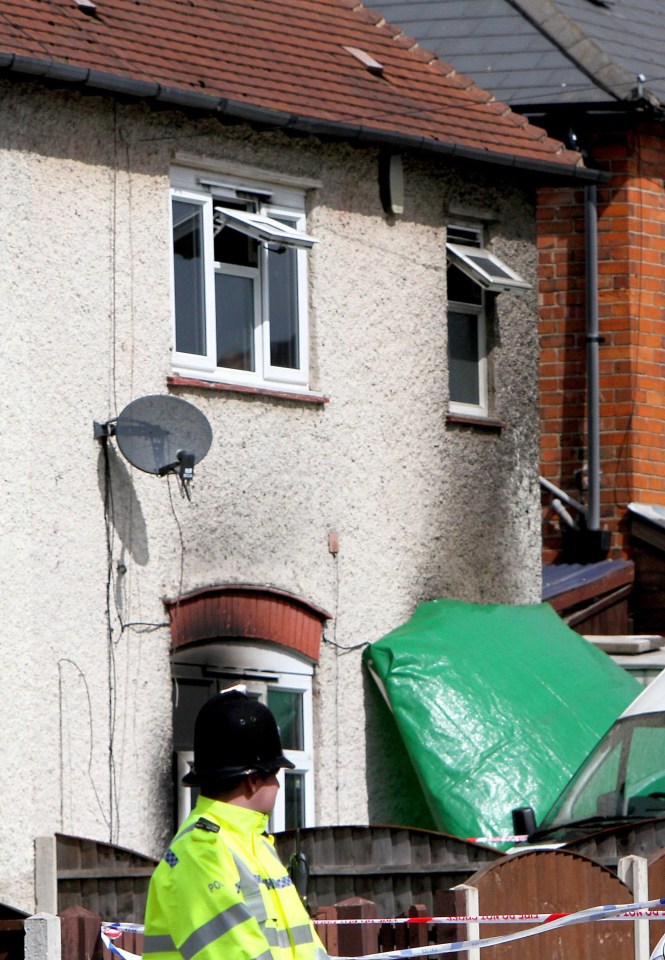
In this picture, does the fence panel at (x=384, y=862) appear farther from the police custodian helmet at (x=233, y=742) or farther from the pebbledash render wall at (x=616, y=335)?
the pebbledash render wall at (x=616, y=335)

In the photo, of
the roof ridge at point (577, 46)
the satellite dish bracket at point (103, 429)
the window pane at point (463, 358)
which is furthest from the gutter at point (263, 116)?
the roof ridge at point (577, 46)

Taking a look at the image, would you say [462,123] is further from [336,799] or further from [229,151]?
[336,799]

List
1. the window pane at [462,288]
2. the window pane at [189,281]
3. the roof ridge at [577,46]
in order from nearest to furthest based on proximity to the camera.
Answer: the window pane at [189,281]
the window pane at [462,288]
the roof ridge at [577,46]

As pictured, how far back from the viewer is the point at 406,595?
46.7 feet

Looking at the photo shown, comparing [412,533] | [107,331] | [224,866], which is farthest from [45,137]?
[224,866]

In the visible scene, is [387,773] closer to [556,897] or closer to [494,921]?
[556,897]

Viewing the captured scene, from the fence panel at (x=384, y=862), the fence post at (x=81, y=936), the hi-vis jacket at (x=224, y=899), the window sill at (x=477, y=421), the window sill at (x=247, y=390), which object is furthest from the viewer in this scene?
the window sill at (x=477, y=421)

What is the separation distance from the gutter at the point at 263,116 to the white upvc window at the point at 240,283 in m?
0.50

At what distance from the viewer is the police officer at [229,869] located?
16.0ft

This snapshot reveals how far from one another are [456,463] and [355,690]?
1.96 m

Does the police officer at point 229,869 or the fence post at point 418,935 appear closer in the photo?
the police officer at point 229,869

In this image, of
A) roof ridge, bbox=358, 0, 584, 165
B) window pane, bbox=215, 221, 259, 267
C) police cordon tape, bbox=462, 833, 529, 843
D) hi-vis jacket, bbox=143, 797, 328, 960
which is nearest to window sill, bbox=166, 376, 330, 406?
window pane, bbox=215, 221, 259, 267

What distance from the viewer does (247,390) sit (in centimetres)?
1334

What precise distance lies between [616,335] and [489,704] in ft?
16.9
